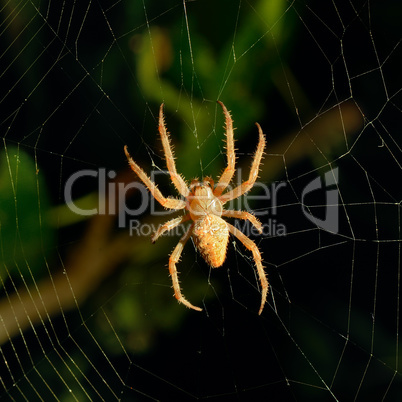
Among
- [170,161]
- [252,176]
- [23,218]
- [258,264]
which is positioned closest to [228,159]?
[252,176]

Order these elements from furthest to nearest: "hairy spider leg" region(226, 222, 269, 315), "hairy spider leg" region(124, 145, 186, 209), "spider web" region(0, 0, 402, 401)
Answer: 1. "hairy spider leg" region(226, 222, 269, 315)
2. "hairy spider leg" region(124, 145, 186, 209)
3. "spider web" region(0, 0, 402, 401)

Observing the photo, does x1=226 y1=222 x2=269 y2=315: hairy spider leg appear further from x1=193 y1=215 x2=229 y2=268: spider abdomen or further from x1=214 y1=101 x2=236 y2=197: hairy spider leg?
x1=214 y1=101 x2=236 y2=197: hairy spider leg

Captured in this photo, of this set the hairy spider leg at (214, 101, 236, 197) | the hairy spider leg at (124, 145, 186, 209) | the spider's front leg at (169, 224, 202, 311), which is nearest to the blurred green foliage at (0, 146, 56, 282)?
the hairy spider leg at (124, 145, 186, 209)

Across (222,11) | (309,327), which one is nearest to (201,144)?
(222,11)

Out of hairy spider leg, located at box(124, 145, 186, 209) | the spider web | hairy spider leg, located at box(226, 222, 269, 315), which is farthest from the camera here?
hairy spider leg, located at box(226, 222, 269, 315)

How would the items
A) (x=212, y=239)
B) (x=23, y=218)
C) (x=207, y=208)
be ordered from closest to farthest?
(x=23, y=218) < (x=212, y=239) < (x=207, y=208)

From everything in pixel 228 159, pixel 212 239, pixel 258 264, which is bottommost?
pixel 258 264

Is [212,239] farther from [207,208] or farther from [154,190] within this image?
[154,190]

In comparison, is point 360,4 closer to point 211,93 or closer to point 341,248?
point 211,93
